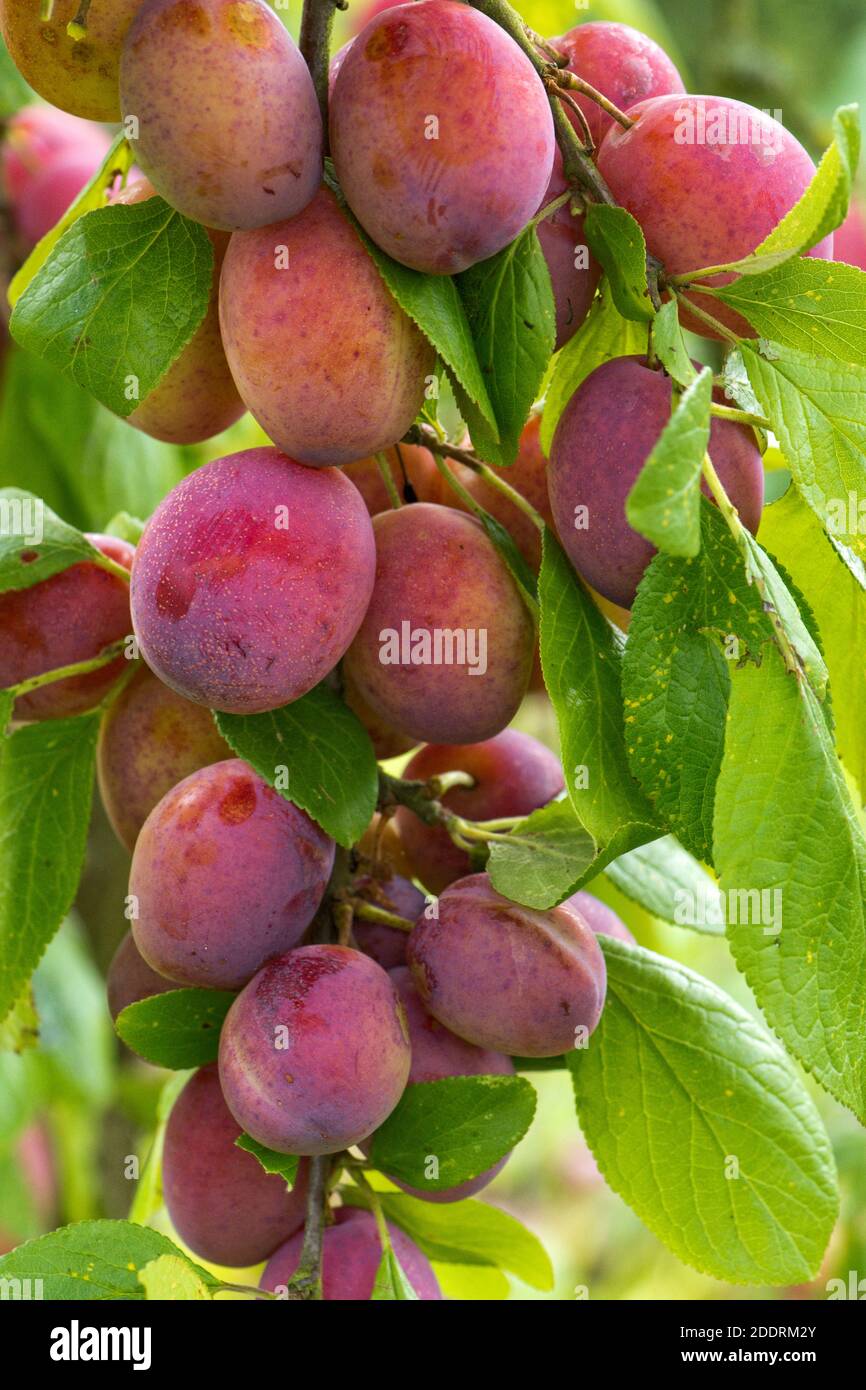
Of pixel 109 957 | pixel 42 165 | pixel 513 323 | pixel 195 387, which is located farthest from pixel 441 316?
pixel 109 957

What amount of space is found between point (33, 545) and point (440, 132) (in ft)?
0.91

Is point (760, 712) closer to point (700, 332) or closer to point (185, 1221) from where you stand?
point (700, 332)

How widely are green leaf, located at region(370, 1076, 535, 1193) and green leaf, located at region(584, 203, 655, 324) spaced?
31cm

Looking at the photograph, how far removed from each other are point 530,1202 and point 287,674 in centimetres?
194

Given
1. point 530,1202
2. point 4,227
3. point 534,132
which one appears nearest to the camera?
point 534,132

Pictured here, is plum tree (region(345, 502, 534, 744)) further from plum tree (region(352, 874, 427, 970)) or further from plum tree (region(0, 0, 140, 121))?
plum tree (region(0, 0, 140, 121))

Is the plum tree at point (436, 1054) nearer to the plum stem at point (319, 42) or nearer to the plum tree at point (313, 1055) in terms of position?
the plum tree at point (313, 1055)

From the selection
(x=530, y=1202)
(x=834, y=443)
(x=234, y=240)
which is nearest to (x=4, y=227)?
(x=234, y=240)

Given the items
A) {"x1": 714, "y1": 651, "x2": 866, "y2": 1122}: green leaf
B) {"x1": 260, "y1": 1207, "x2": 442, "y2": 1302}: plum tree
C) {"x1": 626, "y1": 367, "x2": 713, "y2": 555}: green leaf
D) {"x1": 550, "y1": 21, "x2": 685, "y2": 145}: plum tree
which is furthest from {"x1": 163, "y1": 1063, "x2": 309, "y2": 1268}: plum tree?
{"x1": 550, "y1": 21, "x2": 685, "y2": 145}: plum tree

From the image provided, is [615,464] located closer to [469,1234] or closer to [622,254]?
[622,254]

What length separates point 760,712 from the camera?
508 millimetres

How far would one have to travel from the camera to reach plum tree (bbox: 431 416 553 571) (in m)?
0.64

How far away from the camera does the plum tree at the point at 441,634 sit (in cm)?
57

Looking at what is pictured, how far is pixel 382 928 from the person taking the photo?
0.63 meters
